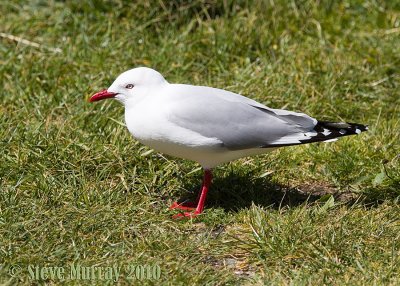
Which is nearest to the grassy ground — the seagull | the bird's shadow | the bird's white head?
the bird's shadow

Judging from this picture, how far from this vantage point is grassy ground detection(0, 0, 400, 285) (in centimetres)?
418

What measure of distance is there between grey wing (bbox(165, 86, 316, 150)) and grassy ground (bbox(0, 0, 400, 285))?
1.32 ft

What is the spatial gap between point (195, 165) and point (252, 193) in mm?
497

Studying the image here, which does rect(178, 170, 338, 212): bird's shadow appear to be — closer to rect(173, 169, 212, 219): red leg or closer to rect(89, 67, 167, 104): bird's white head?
rect(173, 169, 212, 219): red leg

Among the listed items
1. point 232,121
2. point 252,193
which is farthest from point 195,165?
point 232,121

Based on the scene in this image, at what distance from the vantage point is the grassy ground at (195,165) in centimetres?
418

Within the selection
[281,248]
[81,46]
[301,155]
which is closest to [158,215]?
[281,248]

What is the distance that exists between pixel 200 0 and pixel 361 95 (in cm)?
172

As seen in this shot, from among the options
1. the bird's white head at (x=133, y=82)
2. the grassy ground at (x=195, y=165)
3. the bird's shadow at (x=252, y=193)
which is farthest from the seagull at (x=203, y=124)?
the grassy ground at (x=195, y=165)

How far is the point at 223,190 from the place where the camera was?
16.5 feet

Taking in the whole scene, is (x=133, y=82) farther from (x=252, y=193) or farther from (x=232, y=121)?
(x=252, y=193)

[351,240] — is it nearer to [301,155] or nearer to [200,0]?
[301,155]

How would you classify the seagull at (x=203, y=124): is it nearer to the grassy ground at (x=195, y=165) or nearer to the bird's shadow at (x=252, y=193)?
the bird's shadow at (x=252, y=193)

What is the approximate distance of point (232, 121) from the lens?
4586 millimetres
